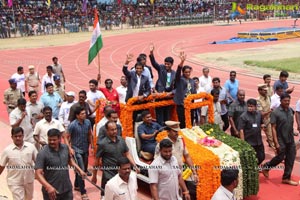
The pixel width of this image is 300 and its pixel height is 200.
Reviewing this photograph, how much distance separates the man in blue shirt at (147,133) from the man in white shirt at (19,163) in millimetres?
1936

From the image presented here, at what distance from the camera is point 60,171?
18.7ft

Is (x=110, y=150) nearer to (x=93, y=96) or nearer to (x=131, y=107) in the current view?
(x=131, y=107)

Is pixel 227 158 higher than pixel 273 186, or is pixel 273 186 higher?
pixel 227 158

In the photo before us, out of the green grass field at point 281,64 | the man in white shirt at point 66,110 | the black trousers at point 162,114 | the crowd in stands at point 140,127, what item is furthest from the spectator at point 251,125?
the green grass field at point 281,64

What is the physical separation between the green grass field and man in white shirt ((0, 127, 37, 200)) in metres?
15.6

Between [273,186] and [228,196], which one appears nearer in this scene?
[228,196]

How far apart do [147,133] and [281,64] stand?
15399 millimetres

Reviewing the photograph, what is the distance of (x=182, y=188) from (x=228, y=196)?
1.56 m

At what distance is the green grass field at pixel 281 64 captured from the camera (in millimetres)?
20078

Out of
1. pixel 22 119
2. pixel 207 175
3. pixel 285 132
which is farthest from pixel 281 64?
pixel 22 119

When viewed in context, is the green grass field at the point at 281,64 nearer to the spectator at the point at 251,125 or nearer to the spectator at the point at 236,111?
the spectator at the point at 236,111

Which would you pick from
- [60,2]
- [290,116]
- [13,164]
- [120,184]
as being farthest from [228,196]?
[60,2]

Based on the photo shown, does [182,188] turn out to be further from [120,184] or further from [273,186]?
[273,186]

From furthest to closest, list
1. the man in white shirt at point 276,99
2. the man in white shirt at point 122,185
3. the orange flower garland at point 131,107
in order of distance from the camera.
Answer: the man in white shirt at point 276,99 < the orange flower garland at point 131,107 < the man in white shirt at point 122,185
